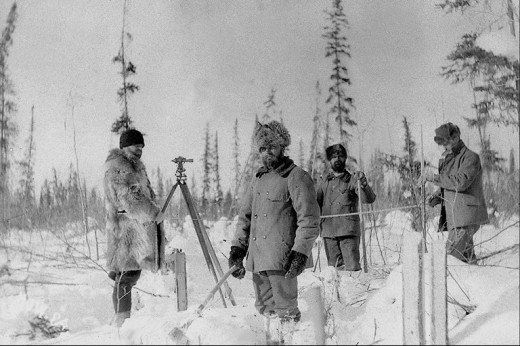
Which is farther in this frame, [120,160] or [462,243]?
[120,160]

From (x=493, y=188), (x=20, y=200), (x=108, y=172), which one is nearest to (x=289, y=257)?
(x=493, y=188)

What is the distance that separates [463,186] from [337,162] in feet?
6.92

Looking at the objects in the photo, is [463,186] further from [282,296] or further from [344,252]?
[344,252]

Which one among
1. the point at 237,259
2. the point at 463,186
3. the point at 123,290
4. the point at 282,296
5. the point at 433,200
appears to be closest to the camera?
the point at 282,296

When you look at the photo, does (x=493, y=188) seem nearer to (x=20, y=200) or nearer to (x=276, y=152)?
(x=276, y=152)

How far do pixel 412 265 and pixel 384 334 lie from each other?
739mm

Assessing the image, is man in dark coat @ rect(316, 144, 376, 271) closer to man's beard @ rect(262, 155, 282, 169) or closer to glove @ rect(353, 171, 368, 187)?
glove @ rect(353, 171, 368, 187)

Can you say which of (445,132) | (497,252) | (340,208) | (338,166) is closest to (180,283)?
(340,208)

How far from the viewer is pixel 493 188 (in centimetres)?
345

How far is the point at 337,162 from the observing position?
6289 millimetres

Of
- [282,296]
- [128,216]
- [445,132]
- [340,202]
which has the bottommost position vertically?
[282,296]

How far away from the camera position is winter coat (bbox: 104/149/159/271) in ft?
14.8

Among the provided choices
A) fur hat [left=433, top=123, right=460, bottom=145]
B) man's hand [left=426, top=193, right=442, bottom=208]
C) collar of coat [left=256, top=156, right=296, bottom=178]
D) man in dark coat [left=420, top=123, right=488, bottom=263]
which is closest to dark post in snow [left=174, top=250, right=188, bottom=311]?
collar of coat [left=256, top=156, right=296, bottom=178]

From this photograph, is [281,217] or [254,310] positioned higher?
[281,217]
